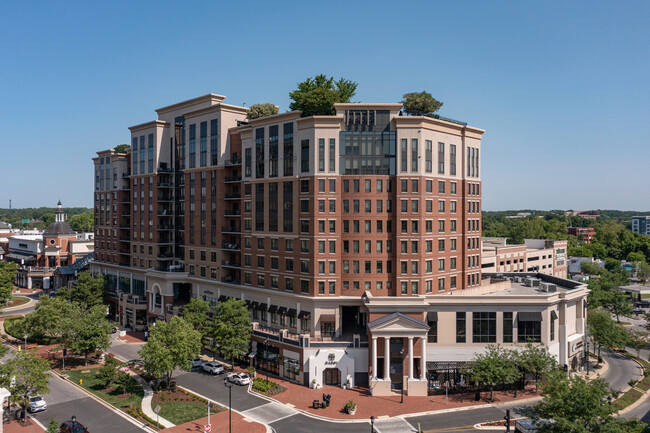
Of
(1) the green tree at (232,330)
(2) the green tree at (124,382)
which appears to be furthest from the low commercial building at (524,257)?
(2) the green tree at (124,382)

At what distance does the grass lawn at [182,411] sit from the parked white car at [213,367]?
10.2 m

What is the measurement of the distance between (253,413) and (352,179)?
31.6 m

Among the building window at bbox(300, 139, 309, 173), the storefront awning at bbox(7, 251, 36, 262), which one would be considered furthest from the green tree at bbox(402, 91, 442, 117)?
the storefront awning at bbox(7, 251, 36, 262)

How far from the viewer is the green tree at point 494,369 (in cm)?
5356

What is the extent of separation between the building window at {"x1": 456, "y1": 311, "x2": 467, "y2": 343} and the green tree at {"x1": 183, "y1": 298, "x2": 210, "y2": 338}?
34163 millimetres

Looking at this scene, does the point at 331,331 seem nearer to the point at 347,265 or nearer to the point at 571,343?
the point at 347,265

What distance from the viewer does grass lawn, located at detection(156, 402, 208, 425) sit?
4962 cm

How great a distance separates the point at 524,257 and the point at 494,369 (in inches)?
3001

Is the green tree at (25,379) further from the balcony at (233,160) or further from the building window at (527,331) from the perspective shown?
the building window at (527,331)

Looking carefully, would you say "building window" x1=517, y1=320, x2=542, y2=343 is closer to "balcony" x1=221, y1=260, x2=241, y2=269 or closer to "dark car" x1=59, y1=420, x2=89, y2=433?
"balcony" x1=221, y1=260, x2=241, y2=269

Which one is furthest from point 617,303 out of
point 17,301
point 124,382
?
point 17,301

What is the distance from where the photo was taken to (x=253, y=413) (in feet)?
168

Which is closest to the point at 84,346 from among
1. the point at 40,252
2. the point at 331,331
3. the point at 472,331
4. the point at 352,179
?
the point at 331,331

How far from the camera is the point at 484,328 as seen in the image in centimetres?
6034
